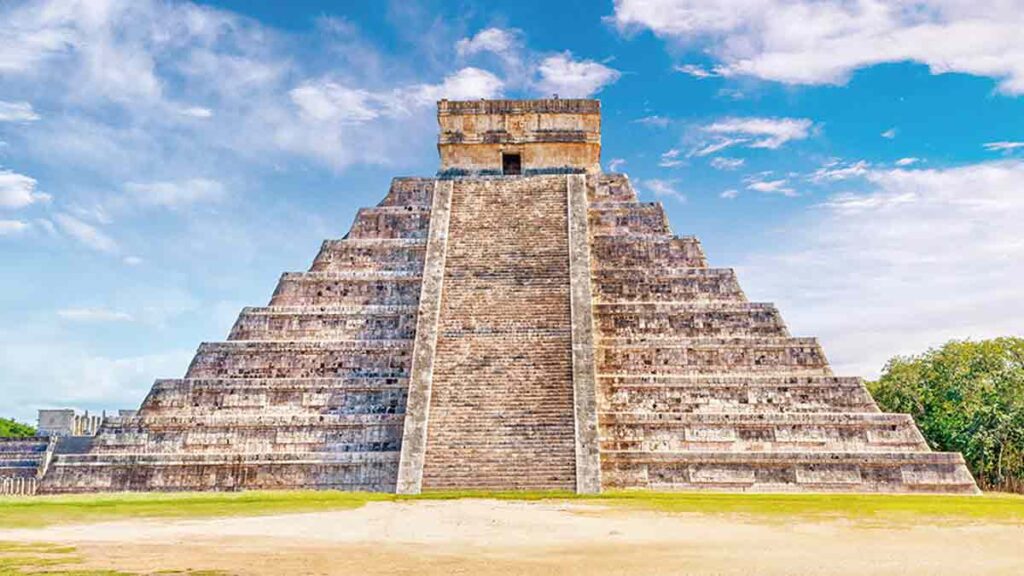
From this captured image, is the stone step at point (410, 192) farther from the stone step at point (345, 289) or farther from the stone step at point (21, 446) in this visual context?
the stone step at point (21, 446)

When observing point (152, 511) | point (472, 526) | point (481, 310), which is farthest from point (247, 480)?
point (472, 526)

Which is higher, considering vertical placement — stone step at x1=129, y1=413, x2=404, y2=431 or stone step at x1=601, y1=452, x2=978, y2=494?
stone step at x1=129, y1=413, x2=404, y2=431

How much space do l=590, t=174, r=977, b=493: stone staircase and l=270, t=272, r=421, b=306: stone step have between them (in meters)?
4.12

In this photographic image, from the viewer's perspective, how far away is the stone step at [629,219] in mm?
23281


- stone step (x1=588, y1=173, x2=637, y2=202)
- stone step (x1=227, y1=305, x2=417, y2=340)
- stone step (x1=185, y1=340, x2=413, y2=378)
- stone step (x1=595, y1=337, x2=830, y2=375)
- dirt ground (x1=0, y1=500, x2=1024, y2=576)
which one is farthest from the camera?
stone step (x1=588, y1=173, x2=637, y2=202)

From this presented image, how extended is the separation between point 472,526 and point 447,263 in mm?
10741

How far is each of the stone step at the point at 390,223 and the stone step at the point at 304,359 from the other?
166 inches

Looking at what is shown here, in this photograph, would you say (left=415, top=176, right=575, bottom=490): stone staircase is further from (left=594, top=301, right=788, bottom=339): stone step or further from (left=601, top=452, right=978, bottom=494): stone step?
(left=601, top=452, right=978, bottom=494): stone step

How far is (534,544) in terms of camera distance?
9.89 m

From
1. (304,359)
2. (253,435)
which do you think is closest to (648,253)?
(304,359)

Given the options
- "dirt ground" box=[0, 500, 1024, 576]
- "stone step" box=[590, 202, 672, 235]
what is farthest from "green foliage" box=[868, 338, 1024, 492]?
"dirt ground" box=[0, 500, 1024, 576]

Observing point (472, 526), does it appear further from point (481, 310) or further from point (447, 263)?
point (447, 263)

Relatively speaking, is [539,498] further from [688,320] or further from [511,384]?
[688,320]

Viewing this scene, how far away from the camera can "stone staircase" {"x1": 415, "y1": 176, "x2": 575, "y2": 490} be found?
16.4 metres
